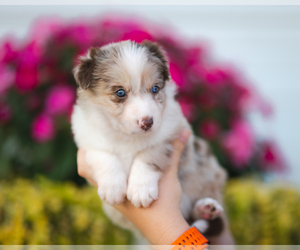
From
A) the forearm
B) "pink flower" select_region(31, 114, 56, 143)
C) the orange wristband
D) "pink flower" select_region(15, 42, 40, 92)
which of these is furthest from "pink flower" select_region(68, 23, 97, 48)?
the orange wristband

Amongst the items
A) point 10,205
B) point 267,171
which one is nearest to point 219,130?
point 267,171

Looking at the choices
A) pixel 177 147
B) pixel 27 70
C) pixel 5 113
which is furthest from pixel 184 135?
pixel 5 113

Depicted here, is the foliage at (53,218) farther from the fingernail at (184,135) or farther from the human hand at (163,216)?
the fingernail at (184,135)

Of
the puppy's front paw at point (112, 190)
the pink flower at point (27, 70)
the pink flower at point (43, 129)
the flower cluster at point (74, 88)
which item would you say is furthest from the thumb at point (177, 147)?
the pink flower at point (27, 70)

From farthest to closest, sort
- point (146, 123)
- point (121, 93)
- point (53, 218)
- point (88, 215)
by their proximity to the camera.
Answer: point (88, 215), point (53, 218), point (121, 93), point (146, 123)

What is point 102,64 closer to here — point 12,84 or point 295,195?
point 12,84

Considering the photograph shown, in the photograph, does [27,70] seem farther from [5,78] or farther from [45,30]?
[45,30]

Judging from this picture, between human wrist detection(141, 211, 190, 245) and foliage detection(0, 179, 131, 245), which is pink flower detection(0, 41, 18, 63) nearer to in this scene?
foliage detection(0, 179, 131, 245)
